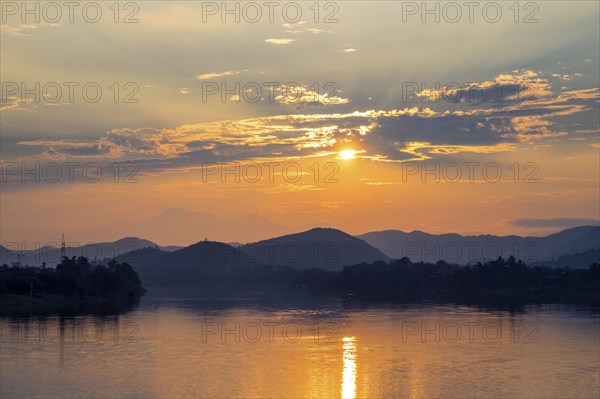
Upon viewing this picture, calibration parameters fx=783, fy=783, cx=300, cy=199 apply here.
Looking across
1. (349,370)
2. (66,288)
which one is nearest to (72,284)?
(66,288)

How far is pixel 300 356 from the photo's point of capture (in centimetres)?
6150

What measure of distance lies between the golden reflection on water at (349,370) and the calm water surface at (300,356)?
13 cm

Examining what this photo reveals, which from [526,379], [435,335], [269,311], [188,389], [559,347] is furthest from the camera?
[269,311]

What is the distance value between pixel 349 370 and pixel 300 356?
8074mm

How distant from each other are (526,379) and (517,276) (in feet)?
417

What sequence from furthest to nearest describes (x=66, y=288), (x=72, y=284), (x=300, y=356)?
(x=72, y=284) → (x=66, y=288) → (x=300, y=356)

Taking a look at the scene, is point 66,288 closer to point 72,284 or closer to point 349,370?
point 72,284

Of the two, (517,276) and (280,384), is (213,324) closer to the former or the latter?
(280,384)

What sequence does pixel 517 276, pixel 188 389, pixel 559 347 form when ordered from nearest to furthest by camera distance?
pixel 188 389 < pixel 559 347 < pixel 517 276

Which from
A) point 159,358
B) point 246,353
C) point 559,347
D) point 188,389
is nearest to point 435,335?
point 559,347

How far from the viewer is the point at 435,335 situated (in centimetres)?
7581

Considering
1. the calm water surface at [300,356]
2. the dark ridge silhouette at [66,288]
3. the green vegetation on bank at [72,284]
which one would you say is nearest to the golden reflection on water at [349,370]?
the calm water surface at [300,356]

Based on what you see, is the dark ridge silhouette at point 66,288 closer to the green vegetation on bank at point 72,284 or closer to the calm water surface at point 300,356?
the green vegetation on bank at point 72,284

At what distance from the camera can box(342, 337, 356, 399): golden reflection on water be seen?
154 ft
